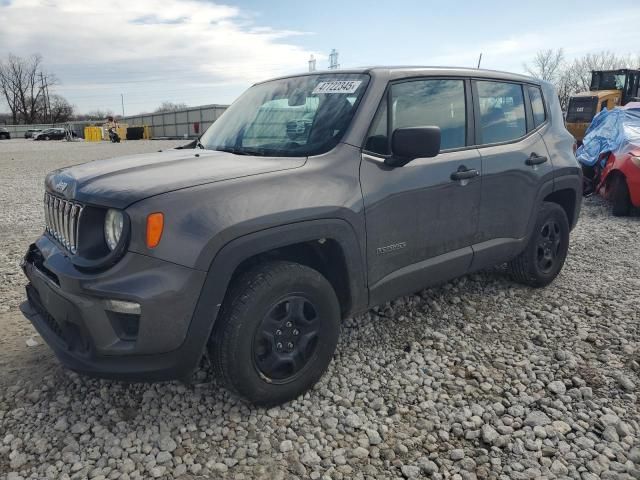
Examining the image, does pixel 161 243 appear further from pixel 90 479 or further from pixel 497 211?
pixel 497 211

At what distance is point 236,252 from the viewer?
2354 millimetres

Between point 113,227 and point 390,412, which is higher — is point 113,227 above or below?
above

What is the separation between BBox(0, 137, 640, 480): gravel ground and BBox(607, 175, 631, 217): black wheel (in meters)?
4.45

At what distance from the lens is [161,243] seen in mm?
2217

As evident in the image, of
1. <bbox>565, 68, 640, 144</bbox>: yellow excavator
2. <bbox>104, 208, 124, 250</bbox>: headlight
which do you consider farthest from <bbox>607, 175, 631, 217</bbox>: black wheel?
<bbox>565, 68, 640, 144</bbox>: yellow excavator

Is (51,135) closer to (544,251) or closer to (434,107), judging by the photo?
(544,251)

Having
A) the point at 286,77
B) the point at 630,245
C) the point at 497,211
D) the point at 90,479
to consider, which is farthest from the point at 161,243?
the point at 630,245

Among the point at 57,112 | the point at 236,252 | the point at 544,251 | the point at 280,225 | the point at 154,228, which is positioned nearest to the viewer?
the point at 154,228

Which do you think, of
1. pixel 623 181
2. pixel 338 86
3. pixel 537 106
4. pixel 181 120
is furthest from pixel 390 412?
pixel 181 120

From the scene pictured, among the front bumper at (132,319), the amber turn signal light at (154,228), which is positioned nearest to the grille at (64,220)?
the front bumper at (132,319)

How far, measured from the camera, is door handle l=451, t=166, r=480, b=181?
333 cm

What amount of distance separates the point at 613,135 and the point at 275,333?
27.9 feet

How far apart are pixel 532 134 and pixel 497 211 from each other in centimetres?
87

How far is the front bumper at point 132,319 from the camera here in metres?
2.20
